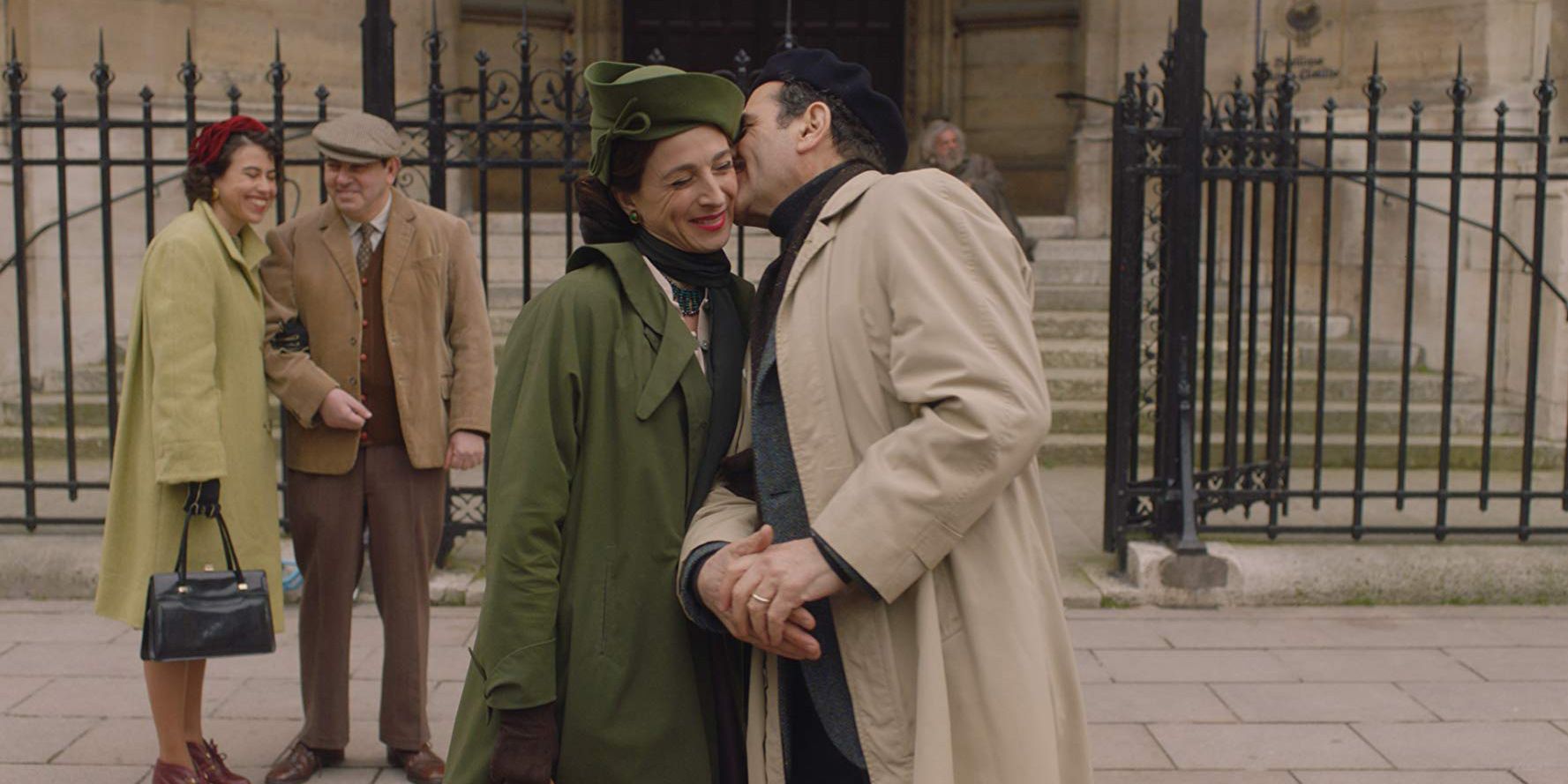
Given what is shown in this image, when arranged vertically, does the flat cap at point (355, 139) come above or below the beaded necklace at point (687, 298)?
above

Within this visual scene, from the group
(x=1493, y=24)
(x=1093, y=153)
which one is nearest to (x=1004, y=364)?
(x=1493, y=24)

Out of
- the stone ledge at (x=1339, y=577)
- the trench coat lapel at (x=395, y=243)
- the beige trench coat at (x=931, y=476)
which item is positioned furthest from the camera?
the stone ledge at (x=1339, y=577)

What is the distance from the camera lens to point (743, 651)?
2.73m

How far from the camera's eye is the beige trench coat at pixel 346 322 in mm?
4438

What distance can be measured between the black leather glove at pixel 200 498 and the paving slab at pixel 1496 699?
12.1 feet

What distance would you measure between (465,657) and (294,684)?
1.88 feet

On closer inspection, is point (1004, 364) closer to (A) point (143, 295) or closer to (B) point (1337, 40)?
(A) point (143, 295)

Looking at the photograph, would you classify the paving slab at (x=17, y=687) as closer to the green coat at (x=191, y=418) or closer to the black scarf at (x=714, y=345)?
the green coat at (x=191, y=418)

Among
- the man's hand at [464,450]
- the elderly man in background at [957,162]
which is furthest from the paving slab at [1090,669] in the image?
the elderly man in background at [957,162]

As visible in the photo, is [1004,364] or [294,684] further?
[294,684]

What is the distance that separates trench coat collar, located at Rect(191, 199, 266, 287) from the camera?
169 inches

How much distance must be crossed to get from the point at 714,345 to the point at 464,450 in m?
2.01

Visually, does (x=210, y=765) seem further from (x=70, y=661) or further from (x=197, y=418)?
(x=70, y=661)

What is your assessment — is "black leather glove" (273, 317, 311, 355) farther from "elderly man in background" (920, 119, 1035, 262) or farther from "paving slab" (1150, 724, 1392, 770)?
"elderly man in background" (920, 119, 1035, 262)
